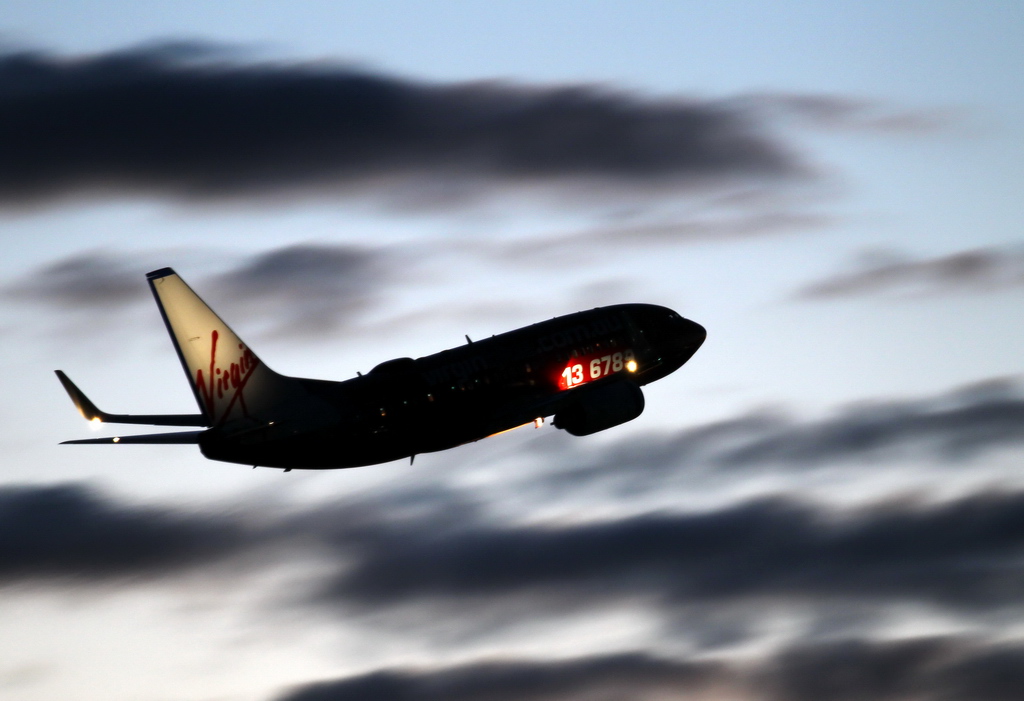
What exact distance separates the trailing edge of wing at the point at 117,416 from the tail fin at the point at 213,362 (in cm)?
146

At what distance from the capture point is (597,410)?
281ft

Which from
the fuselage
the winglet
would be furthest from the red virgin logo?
the winglet

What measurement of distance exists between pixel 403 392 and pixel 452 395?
2.87 metres

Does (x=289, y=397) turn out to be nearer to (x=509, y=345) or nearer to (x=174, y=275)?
(x=174, y=275)

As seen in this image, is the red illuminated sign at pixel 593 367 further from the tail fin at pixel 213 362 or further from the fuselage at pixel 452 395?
the tail fin at pixel 213 362

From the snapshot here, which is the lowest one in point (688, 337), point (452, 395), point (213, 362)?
point (213, 362)

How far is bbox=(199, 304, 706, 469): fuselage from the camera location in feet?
248

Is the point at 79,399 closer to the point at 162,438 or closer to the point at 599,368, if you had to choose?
the point at 162,438

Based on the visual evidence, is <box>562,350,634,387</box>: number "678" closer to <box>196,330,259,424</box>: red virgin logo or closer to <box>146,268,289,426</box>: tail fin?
<box>146,268,289,426</box>: tail fin

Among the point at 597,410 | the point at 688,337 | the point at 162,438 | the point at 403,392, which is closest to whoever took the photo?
the point at 162,438

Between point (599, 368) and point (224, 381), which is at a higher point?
point (599, 368)

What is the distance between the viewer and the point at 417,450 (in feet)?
266

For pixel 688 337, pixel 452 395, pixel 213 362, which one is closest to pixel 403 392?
pixel 452 395

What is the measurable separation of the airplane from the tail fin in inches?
1.8
